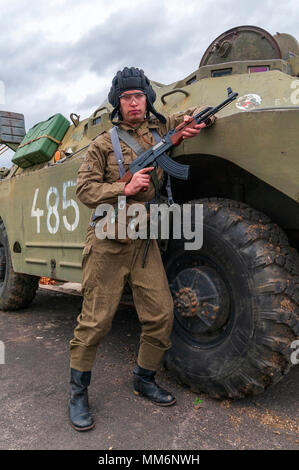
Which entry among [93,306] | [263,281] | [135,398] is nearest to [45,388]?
[135,398]

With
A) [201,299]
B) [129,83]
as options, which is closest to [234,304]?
[201,299]

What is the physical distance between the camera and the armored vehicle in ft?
6.56

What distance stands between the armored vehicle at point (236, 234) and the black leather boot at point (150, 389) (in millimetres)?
142

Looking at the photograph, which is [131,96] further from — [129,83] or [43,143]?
[43,143]

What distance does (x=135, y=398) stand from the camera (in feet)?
7.81

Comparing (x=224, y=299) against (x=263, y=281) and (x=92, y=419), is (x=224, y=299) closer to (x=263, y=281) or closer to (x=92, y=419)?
(x=263, y=281)

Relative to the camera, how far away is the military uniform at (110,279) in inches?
86.4

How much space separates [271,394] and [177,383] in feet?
1.81

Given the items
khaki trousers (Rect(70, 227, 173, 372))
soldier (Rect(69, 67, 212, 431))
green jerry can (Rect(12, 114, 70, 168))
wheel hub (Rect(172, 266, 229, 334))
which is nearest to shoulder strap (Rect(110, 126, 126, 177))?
soldier (Rect(69, 67, 212, 431))

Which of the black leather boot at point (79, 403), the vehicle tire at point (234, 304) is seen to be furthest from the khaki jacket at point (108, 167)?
the black leather boot at point (79, 403)

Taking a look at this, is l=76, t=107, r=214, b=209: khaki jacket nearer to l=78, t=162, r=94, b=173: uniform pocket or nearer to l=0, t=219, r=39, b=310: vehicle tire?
l=78, t=162, r=94, b=173: uniform pocket

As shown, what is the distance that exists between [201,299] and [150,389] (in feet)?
1.91

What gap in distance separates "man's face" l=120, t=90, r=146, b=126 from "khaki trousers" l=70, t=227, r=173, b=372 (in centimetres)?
67

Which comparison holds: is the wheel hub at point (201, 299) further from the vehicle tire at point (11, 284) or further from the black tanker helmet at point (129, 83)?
the vehicle tire at point (11, 284)
